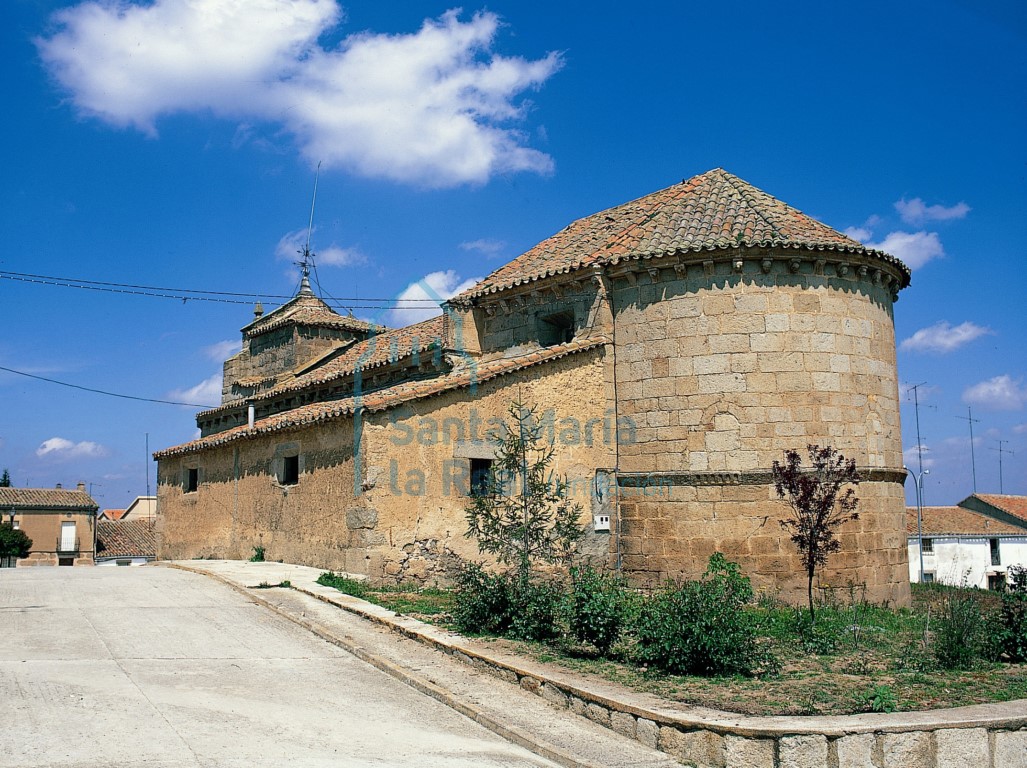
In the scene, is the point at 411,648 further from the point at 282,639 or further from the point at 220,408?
the point at 220,408

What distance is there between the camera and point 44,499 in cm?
4503

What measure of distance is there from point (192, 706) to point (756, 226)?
11.6 m

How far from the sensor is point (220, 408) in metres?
25.2

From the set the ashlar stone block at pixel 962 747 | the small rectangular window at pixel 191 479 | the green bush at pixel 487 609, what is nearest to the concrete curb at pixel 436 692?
the green bush at pixel 487 609

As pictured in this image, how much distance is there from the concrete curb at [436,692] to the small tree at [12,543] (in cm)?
3521

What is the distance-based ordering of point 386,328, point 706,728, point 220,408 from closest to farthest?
point 706,728, point 220,408, point 386,328

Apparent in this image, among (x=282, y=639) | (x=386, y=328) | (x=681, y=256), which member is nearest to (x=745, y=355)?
(x=681, y=256)

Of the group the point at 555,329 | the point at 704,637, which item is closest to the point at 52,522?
the point at 555,329

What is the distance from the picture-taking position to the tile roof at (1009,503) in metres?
44.3

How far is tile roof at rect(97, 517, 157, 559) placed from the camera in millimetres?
45938

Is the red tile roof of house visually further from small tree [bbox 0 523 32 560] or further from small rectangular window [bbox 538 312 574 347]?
small tree [bbox 0 523 32 560]

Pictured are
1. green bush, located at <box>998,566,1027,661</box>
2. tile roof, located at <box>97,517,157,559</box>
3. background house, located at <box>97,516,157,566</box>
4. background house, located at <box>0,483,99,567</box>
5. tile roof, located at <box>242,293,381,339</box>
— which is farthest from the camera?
tile roof, located at <box>97,517,157,559</box>

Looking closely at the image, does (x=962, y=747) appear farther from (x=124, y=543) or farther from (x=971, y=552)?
(x=124, y=543)

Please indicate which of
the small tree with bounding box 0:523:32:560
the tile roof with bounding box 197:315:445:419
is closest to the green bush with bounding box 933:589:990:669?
the tile roof with bounding box 197:315:445:419
